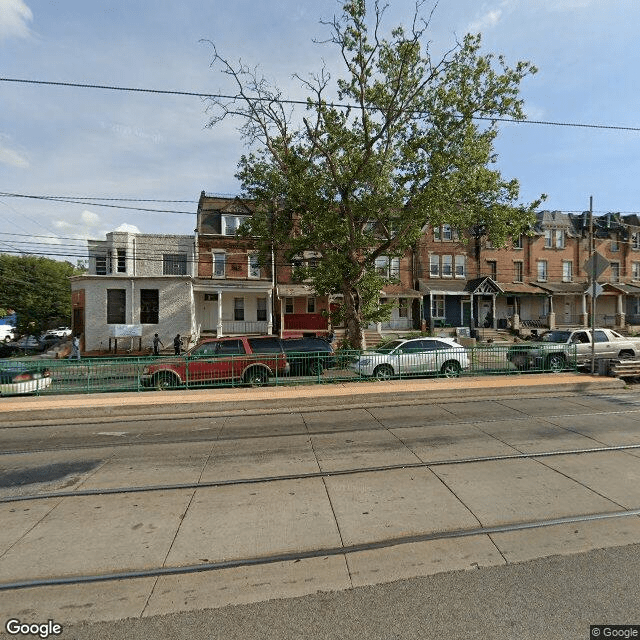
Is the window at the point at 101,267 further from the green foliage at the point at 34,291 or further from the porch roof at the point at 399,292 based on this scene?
the porch roof at the point at 399,292

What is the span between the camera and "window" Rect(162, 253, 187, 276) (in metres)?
28.0

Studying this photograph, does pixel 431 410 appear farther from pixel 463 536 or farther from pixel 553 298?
pixel 553 298

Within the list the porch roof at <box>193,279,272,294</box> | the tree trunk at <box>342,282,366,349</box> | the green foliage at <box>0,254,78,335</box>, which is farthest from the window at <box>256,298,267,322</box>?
the green foliage at <box>0,254,78,335</box>

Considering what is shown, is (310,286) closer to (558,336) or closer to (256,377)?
(256,377)

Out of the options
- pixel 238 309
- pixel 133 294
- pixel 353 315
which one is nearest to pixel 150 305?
pixel 133 294

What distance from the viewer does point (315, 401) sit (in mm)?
10539

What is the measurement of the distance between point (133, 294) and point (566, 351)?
25.6m

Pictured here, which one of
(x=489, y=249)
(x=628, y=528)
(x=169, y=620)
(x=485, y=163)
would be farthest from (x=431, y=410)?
(x=489, y=249)

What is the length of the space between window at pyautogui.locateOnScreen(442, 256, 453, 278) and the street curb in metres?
22.1

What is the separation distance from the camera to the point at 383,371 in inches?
526

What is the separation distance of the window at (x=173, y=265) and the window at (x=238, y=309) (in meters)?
4.41

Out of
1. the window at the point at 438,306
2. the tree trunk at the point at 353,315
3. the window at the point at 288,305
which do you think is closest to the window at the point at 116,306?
the window at the point at 288,305

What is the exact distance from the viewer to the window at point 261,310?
30.5 m

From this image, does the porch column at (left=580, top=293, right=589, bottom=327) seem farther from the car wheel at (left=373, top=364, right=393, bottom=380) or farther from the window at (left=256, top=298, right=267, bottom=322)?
the car wheel at (left=373, top=364, right=393, bottom=380)
